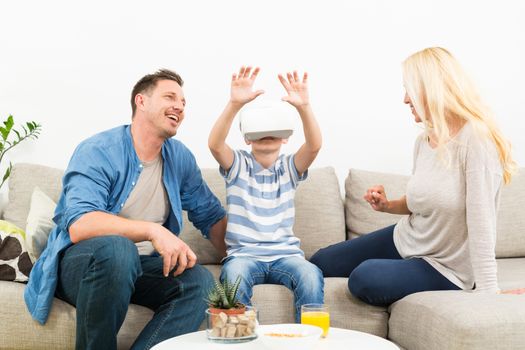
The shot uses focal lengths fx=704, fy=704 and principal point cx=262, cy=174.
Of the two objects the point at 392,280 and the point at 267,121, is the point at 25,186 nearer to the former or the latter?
the point at 267,121

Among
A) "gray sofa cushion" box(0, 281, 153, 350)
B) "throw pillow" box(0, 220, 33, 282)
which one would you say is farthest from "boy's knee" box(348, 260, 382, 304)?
"throw pillow" box(0, 220, 33, 282)

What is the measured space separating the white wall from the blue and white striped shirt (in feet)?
2.21

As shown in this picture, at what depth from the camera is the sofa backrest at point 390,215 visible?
9.25ft

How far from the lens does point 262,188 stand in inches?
95.3

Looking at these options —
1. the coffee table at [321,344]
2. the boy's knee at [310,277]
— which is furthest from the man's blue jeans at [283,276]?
the coffee table at [321,344]

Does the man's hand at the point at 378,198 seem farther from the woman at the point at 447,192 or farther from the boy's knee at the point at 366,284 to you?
the boy's knee at the point at 366,284

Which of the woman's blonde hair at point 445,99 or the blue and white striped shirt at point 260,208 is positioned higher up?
the woman's blonde hair at point 445,99

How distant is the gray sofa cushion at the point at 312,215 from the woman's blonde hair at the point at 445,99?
675mm

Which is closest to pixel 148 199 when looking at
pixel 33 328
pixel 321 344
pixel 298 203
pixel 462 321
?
pixel 33 328

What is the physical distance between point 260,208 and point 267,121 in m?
0.30

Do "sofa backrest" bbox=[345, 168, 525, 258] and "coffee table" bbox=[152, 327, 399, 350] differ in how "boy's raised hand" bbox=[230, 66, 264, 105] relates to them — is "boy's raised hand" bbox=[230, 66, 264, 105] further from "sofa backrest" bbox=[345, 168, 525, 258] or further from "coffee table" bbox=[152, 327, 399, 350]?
"coffee table" bbox=[152, 327, 399, 350]

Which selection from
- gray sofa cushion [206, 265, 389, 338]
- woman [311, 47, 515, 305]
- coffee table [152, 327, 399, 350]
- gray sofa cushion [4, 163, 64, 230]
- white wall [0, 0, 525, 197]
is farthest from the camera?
white wall [0, 0, 525, 197]

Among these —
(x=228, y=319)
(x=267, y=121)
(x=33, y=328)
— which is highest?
(x=267, y=121)

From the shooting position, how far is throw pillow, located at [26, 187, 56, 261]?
2.33 metres
